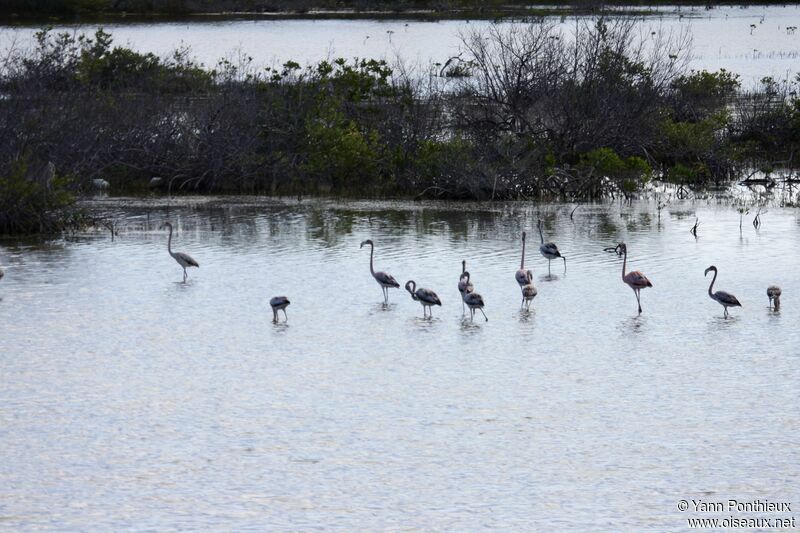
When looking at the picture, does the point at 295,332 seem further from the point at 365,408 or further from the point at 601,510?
the point at 601,510

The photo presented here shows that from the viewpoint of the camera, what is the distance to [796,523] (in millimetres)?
8922

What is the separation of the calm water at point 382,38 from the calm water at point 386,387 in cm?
2882

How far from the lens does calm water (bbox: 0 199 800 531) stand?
941 centimetres

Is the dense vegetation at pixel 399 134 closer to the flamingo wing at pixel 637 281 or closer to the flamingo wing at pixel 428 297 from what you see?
the flamingo wing at pixel 637 281

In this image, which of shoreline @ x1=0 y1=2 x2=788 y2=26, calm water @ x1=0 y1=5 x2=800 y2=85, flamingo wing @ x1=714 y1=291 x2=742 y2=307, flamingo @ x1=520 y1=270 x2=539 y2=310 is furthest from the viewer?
shoreline @ x1=0 y1=2 x2=788 y2=26

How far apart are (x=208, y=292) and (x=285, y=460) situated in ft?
22.2

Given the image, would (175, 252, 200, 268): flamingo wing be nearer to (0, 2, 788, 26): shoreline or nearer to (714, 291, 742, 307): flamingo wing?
(714, 291, 742, 307): flamingo wing

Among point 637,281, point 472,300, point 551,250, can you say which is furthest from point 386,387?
point 551,250

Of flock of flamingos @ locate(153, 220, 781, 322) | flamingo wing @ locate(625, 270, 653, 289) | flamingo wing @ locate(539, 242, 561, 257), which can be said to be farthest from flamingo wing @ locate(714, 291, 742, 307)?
flamingo wing @ locate(539, 242, 561, 257)

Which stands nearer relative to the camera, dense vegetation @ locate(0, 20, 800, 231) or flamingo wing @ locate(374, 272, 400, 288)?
flamingo wing @ locate(374, 272, 400, 288)

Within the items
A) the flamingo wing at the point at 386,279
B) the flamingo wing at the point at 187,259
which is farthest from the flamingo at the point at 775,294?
the flamingo wing at the point at 187,259

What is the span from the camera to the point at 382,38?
231 feet

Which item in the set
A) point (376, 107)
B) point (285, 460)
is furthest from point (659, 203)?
point (285, 460)

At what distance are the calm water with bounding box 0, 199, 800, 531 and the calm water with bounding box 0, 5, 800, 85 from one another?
1135 inches
